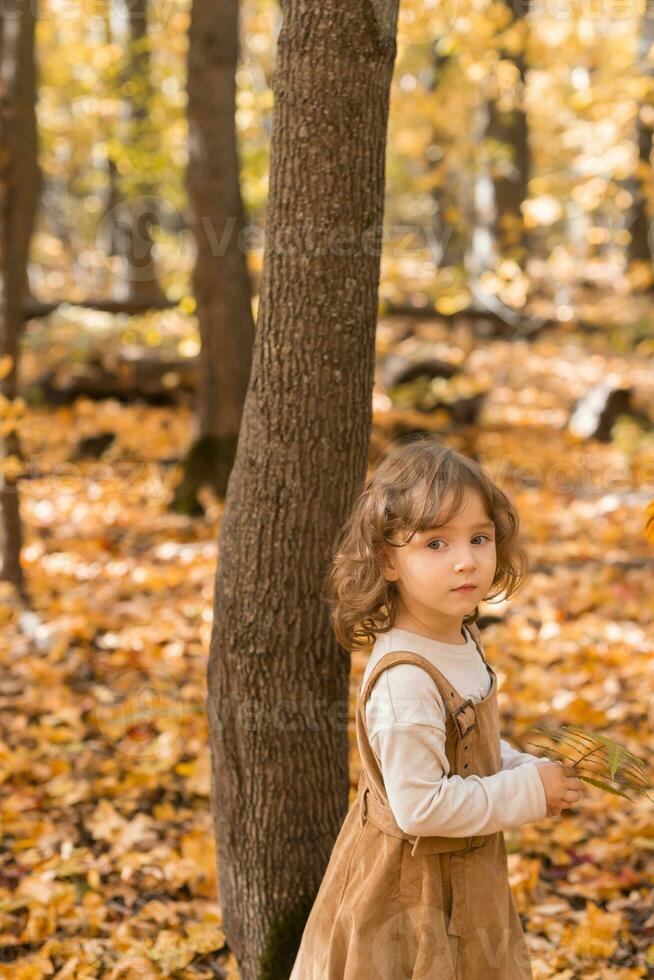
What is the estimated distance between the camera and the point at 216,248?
6828 millimetres

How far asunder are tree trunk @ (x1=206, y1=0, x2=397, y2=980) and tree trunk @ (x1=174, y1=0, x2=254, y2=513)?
4462 mm

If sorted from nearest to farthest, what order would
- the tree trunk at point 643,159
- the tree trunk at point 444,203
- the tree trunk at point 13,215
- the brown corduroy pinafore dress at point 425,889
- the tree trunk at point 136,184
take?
the brown corduroy pinafore dress at point 425,889 < the tree trunk at point 13,215 < the tree trunk at point 643,159 < the tree trunk at point 136,184 < the tree trunk at point 444,203

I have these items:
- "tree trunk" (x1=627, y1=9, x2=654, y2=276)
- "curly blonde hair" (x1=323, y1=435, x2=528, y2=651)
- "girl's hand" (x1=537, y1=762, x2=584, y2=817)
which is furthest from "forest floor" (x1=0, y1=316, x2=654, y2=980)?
"tree trunk" (x1=627, y1=9, x2=654, y2=276)

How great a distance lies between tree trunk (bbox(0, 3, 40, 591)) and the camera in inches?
198

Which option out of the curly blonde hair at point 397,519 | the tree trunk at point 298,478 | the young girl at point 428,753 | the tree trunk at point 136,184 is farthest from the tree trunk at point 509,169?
the young girl at point 428,753

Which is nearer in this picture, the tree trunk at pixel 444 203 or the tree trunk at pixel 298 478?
the tree trunk at pixel 298 478

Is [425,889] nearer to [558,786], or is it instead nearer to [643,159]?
[558,786]

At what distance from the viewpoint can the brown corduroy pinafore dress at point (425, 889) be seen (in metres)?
1.88

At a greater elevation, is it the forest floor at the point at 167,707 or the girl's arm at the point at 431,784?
the girl's arm at the point at 431,784

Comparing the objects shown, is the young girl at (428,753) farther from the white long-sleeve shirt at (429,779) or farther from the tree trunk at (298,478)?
the tree trunk at (298,478)

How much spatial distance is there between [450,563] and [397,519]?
14cm

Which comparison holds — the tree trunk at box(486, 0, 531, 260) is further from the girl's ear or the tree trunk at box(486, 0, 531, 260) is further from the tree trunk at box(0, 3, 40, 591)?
the girl's ear

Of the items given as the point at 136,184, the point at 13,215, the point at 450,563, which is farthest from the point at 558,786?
the point at 136,184

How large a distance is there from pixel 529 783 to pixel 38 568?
4.87 meters
